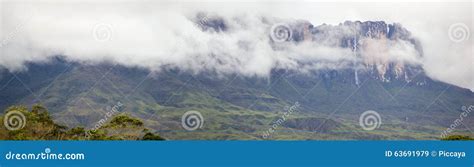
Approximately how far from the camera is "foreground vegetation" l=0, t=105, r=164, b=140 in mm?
56250

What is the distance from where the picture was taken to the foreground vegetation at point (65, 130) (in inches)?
2215

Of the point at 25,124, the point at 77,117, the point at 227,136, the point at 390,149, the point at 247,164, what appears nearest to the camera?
the point at 247,164

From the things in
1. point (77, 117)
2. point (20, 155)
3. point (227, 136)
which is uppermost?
point (77, 117)

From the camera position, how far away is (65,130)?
211 feet

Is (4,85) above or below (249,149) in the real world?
above

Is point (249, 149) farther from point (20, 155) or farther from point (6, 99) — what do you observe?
point (6, 99)

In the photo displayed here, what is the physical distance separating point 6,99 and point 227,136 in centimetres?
6646

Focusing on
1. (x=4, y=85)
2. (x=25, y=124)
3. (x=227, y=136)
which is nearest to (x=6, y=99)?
(x=4, y=85)

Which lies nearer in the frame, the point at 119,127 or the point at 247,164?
the point at 247,164

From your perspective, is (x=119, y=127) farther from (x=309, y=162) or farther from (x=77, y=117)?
(x=77, y=117)

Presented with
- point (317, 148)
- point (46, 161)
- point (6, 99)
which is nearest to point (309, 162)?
point (317, 148)

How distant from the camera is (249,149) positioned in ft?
103

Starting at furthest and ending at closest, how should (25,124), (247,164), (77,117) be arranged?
1. (77,117)
2. (25,124)
3. (247,164)

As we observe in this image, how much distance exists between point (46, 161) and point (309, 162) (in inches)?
502
